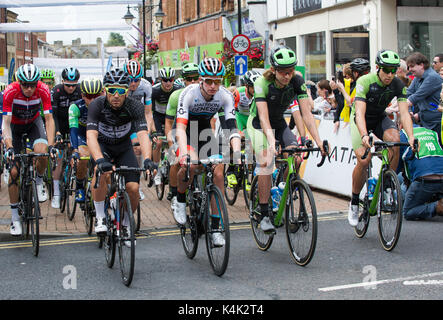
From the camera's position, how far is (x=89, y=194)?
8852 mm

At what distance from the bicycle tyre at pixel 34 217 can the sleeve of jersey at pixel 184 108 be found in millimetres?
1939

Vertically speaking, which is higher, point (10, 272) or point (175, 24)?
point (175, 24)

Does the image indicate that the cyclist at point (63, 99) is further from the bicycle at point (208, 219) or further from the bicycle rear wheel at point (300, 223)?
the bicycle rear wheel at point (300, 223)

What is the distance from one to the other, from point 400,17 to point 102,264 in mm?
14158

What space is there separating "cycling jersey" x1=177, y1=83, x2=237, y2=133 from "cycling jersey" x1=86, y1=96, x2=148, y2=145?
51 centimetres

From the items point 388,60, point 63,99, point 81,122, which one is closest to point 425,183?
point 388,60

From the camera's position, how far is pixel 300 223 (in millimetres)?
6926

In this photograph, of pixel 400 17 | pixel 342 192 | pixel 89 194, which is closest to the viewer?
pixel 89 194

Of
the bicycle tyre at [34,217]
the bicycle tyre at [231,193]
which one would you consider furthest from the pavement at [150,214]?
the bicycle tyre at [34,217]

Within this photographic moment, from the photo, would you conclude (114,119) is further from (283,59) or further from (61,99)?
(61,99)

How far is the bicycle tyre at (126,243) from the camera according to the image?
20.2ft

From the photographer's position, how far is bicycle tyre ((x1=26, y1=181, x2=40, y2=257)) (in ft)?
25.6
